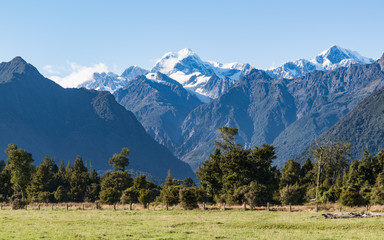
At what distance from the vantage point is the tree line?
93750 mm

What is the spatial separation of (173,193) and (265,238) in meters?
53.7

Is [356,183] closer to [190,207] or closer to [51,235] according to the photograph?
[190,207]

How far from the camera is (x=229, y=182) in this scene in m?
106

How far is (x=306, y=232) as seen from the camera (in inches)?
1842

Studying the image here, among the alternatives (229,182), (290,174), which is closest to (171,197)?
(229,182)

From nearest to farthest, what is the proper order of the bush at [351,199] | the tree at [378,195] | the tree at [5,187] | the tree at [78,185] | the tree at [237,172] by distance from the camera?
the bush at [351,199]
the tree at [378,195]
the tree at [237,172]
the tree at [5,187]
the tree at [78,185]

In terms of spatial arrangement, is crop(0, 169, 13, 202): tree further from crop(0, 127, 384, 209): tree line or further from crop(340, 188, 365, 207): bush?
crop(340, 188, 365, 207): bush

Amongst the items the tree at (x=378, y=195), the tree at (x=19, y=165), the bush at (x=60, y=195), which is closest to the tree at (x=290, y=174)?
the tree at (x=378, y=195)

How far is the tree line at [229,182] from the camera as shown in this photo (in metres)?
93.8

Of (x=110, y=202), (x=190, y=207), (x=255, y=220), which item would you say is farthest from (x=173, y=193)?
(x=255, y=220)

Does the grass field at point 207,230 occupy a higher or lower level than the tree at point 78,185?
lower

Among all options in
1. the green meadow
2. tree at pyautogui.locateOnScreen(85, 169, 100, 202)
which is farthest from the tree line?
the green meadow

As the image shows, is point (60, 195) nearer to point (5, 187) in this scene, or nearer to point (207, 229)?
point (5, 187)

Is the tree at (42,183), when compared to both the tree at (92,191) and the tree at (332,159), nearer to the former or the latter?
the tree at (92,191)
